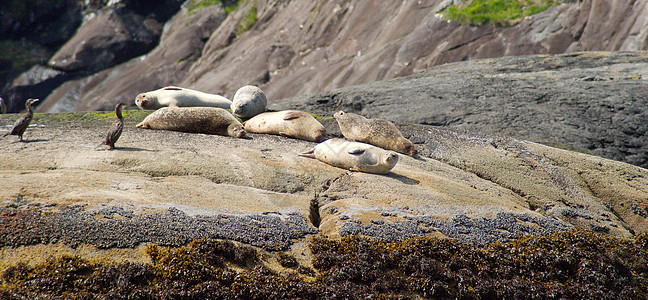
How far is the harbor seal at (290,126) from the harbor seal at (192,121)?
0.64 m

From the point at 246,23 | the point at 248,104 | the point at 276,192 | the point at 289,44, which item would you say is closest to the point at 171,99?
the point at 248,104

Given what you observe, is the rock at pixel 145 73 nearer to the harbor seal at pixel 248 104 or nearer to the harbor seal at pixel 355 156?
the harbor seal at pixel 248 104

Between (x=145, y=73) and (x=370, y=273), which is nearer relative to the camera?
(x=370, y=273)

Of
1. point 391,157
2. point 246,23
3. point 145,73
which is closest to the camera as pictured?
point 391,157

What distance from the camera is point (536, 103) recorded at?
11383mm

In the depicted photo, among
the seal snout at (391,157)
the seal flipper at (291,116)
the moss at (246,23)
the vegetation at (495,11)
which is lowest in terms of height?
the moss at (246,23)

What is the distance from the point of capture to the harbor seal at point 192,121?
8211 millimetres

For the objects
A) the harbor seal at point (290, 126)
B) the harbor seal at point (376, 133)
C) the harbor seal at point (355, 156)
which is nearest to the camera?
the harbor seal at point (355, 156)

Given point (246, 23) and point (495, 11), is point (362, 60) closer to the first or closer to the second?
point (495, 11)

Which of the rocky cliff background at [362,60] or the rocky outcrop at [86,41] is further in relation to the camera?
Result: the rocky outcrop at [86,41]

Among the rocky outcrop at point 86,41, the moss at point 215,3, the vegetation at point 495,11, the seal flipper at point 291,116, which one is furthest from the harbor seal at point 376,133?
the rocky outcrop at point 86,41

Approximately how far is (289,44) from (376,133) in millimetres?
18052

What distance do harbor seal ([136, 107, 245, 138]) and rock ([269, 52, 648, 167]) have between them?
316 centimetres

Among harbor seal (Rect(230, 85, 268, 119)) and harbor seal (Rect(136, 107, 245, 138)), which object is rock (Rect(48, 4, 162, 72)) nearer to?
harbor seal (Rect(230, 85, 268, 119))
